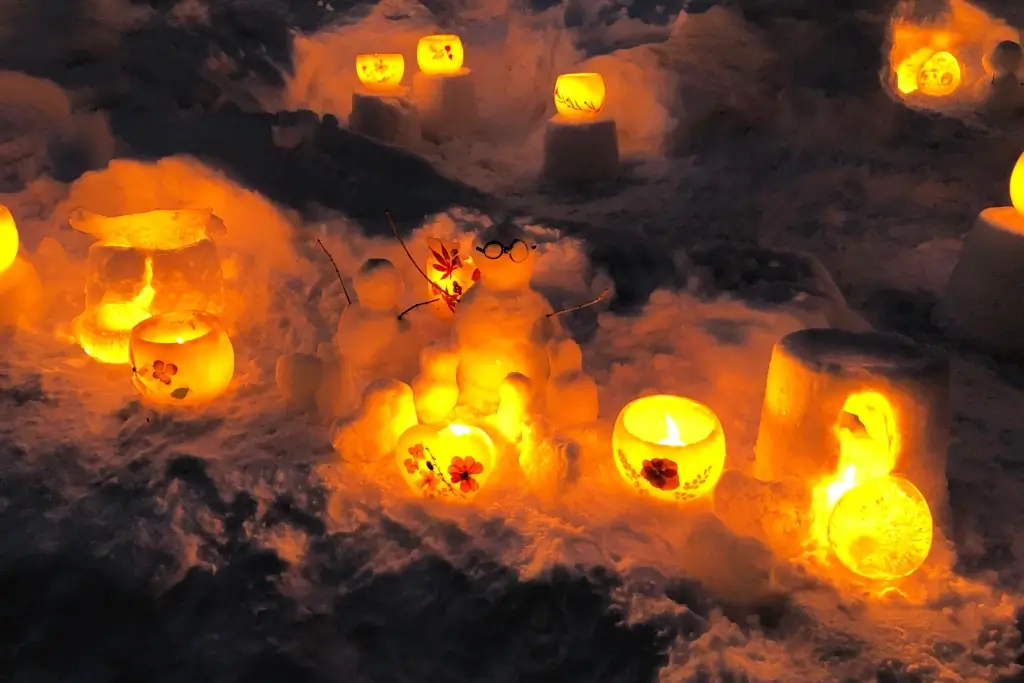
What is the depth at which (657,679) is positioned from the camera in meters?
2.31

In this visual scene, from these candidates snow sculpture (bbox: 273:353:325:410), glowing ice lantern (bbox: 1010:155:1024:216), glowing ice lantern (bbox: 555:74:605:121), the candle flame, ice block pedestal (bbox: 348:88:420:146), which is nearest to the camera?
the candle flame

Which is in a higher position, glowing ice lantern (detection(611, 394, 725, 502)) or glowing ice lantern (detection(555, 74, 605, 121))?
glowing ice lantern (detection(611, 394, 725, 502))

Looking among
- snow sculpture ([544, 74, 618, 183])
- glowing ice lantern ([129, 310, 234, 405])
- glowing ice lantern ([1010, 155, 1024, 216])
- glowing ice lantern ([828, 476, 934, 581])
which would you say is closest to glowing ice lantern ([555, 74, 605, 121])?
snow sculpture ([544, 74, 618, 183])

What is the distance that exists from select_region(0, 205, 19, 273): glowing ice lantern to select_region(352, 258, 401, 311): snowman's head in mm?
1702

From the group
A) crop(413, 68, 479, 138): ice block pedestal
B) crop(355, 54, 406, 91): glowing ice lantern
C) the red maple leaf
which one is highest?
the red maple leaf

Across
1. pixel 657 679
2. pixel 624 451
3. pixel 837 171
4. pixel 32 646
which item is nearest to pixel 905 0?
pixel 837 171

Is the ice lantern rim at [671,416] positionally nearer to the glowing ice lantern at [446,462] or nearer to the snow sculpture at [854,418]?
the snow sculpture at [854,418]

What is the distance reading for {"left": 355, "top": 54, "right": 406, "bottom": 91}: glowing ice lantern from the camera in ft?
26.9

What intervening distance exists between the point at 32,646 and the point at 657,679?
1793 mm

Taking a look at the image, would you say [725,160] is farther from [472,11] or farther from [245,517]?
[245,517]

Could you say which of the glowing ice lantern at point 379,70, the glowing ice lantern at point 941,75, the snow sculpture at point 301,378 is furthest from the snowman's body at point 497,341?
the glowing ice lantern at point 941,75

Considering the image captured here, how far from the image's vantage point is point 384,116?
7.95 metres

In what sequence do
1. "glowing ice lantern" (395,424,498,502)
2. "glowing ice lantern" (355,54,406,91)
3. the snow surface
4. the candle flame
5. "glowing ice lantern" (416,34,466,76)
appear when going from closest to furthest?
the snow surface
"glowing ice lantern" (395,424,498,502)
the candle flame
"glowing ice lantern" (355,54,406,91)
"glowing ice lantern" (416,34,466,76)

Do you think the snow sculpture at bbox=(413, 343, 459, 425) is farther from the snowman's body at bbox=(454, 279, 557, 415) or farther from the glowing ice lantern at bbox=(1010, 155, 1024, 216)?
the glowing ice lantern at bbox=(1010, 155, 1024, 216)
